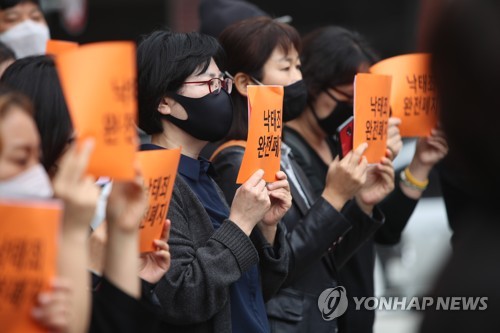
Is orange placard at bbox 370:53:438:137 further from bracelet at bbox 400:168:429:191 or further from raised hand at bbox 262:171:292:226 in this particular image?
raised hand at bbox 262:171:292:226

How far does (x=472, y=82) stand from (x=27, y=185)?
97cm

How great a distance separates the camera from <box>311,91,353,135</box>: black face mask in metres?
4.44

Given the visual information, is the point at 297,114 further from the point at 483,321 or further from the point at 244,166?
the point at 483,321

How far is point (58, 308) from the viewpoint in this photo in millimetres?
2025

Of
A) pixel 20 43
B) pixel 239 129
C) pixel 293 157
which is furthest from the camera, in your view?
pixel 20 43

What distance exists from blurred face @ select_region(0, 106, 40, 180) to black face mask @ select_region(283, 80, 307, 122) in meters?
2.02

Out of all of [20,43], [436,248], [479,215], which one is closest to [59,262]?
[479,215]

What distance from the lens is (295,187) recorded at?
12.9 feet

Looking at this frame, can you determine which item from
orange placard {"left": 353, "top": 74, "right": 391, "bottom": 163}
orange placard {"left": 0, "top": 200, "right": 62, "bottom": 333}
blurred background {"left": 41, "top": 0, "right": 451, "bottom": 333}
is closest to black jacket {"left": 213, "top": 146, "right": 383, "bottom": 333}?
orange placard {"left": 353, "top": 74, "right": 391, "bottom": 163}

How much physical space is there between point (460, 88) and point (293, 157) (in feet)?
7.88

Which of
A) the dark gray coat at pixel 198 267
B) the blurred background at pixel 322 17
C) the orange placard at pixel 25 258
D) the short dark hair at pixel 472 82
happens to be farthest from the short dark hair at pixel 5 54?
the blurred background at pixel 322 17

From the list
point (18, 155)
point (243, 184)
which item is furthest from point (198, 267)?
point (18, 155)

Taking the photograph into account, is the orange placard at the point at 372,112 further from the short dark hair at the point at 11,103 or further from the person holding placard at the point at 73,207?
the short dark hair at the point at 11,103
